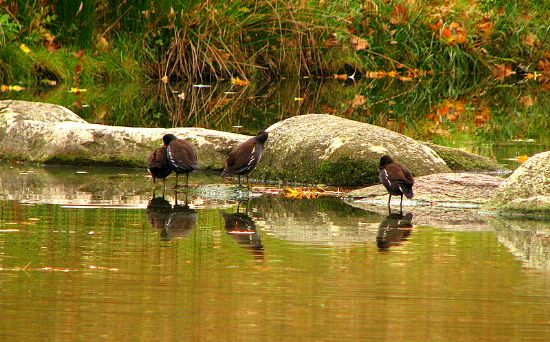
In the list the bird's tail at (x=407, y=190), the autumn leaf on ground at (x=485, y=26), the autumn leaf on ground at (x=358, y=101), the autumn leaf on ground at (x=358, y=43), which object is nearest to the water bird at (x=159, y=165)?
the bird's tail at (x=407, y=190)

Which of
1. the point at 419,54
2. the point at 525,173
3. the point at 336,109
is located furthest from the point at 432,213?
the point at 419,54

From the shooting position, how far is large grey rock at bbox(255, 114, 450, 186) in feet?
43.0

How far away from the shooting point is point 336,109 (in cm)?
2261

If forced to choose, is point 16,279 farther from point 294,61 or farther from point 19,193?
point 294,61

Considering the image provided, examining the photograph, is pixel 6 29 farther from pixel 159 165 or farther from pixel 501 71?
pixel 159 165

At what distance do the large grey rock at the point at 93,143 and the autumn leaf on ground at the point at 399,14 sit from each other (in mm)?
15464

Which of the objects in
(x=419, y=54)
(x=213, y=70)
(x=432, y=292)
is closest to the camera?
(x=432, y=292)

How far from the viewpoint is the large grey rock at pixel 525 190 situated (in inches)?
414

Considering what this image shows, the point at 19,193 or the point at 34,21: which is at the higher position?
the point at 34,21

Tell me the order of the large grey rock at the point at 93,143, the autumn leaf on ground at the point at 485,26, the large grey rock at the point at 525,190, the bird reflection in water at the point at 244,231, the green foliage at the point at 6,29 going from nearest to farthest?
the bird reflection in water at the point at 244,231 → the large grey rock at the point at 525,190 → the large grey rock at the point at 93,143 → the green foliage at the point at 6,29 → the autumn leaf on ground at the point at 485,26

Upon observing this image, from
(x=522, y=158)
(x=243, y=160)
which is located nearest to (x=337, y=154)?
(x=243, y=160)

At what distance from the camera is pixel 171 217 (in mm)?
10430

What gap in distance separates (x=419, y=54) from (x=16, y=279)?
24115 mm

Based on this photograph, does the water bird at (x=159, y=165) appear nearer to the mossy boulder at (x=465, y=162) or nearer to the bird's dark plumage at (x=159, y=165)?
the bird's dark plumage at (x=159, y=165)
